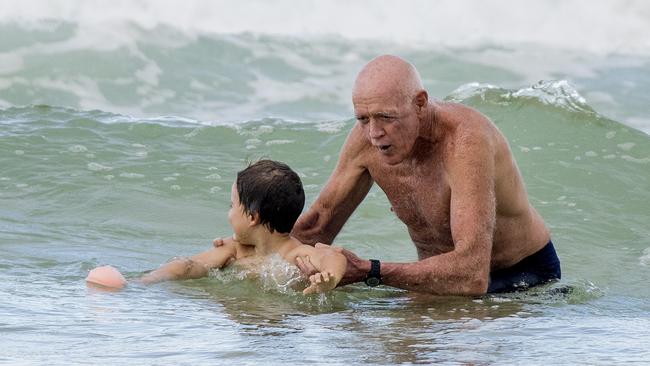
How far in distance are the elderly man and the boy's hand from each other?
200 millimetres

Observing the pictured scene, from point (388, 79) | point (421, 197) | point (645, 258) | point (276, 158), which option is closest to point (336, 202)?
point (421, 197)

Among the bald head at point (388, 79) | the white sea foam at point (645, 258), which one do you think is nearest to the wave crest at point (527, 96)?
the white sea foam at point (645, 258)

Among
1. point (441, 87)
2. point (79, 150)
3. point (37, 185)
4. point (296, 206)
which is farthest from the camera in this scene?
point (441, 87)

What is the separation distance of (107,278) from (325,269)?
1211 mm

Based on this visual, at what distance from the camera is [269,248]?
6379 mm

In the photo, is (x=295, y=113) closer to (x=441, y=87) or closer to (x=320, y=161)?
(x=441, y=87)

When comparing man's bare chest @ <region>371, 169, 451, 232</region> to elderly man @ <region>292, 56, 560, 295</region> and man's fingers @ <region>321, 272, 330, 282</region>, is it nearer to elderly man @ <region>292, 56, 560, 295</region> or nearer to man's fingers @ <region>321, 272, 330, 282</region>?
elderly man @ <region>292, 56, 560, 295</region>

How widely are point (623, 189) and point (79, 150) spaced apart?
15.0 ft

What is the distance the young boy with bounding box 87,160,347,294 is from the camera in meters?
6.13

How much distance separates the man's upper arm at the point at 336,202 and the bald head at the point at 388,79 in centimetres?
72

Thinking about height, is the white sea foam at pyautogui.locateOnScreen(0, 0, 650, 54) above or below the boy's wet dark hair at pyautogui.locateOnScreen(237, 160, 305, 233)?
above

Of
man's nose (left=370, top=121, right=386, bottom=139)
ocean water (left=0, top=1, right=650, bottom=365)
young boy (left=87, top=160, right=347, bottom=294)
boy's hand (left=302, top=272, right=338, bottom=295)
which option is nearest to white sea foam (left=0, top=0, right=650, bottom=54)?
ocean water (left=0, top=1, right=650, bottom=365)

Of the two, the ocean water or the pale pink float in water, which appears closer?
the ocean water

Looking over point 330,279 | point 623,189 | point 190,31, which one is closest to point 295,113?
point 190,31
